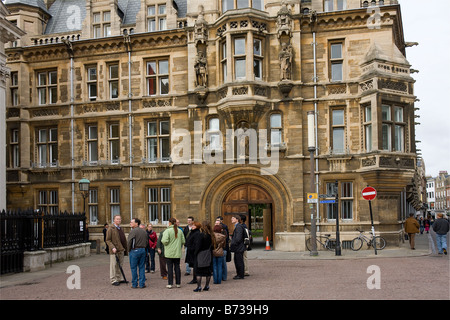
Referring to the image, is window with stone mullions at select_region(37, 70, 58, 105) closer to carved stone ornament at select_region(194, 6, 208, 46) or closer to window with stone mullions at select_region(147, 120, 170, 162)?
window with stone mullions at select_region(147, 120, 170, 162)

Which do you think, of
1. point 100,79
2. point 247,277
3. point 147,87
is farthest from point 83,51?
point 247,277

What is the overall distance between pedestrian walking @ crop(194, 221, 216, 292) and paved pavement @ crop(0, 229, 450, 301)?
0.47 m

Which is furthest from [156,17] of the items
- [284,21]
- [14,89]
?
[14,89]

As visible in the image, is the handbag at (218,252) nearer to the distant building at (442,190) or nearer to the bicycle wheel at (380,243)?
the bicycle wheel at (380,243)

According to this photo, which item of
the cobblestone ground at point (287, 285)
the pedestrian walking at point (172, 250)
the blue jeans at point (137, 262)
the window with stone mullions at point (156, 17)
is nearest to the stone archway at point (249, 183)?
the cobblestone ground at point (287, 285)

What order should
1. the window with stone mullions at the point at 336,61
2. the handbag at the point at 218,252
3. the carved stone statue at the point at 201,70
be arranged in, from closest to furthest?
the handbag at the point at 218,252 → the window with stone mullions at the point at 336,61 → the carved stone statue at the point at 201,70

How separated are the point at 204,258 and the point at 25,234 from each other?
8.05 metres

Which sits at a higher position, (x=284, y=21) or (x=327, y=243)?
(x=284, y=21)

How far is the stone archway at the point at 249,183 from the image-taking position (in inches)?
1003

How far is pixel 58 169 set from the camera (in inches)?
1147

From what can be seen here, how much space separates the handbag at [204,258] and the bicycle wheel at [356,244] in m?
12.6

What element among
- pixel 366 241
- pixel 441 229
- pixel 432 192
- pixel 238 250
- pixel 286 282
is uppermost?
pixel 238 250

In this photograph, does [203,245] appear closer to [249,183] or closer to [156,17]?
[249,183]

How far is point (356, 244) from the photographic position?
24500mm
